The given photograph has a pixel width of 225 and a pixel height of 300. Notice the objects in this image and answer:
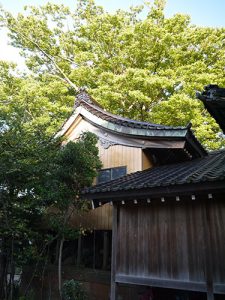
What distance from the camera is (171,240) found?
22.5 feet

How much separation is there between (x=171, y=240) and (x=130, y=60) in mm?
15296

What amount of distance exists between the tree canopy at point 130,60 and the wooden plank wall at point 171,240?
32.1ft

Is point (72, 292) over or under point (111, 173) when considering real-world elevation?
under

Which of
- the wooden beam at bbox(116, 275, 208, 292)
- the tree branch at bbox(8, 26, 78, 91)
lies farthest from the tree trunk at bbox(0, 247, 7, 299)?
the tree branch at bbox(8, 26, 78, 91)

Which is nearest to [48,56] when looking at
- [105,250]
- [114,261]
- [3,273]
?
[3,273]

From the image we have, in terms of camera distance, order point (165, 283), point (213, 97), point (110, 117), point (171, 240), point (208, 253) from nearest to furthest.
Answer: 1. point (213, 97)
2. point (208, 253)
3. point (165, 283)
4. point (171, 240)
5. point (110, 117)

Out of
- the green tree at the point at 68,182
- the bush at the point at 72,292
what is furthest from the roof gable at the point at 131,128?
the bush at the point at 72,292

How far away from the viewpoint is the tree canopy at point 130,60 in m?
16.7

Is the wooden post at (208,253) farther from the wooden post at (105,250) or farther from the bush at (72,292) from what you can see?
the wooden post at (105,250)

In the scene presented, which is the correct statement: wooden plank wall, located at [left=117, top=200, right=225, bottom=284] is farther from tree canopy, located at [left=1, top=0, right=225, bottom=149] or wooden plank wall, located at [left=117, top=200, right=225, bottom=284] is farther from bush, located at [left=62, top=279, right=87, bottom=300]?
tree canopy, located at [left=1, top=0, right=225, bottom=149]

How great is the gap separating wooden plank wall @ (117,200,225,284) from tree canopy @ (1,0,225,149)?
9769mm

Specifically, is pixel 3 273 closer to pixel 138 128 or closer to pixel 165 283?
pixel 165 283

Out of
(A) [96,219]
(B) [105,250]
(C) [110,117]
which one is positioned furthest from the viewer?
(C) [110,117]

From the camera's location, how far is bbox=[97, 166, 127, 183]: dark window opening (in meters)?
11.3
